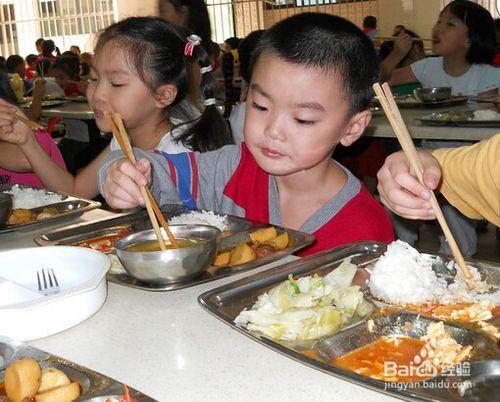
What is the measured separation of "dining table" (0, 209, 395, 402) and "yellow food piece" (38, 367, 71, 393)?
77 millimetres

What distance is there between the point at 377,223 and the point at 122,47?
1.23 meters

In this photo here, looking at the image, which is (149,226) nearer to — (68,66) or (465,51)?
(465,51)

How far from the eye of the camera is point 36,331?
98 centimetres

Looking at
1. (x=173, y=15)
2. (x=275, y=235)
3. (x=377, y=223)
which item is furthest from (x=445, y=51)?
(x=275, y=235)

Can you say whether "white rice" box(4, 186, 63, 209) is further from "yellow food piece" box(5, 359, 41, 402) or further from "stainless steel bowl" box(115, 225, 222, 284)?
"yellow food piece" box(5, 359, 41, 402)

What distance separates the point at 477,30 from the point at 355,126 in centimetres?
Answer: 316

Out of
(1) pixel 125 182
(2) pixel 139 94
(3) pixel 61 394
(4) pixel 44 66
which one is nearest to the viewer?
(3) pixel 61 394

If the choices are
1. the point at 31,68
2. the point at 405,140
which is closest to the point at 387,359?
the point at 405,140

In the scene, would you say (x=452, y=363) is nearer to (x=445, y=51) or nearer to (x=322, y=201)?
(x=322, y=201)

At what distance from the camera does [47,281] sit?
3.87ft

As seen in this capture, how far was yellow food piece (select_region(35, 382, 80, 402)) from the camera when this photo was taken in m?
0.76

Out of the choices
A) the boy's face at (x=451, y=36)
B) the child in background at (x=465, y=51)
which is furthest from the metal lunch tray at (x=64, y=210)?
the boy's face at (x=451, y=36)

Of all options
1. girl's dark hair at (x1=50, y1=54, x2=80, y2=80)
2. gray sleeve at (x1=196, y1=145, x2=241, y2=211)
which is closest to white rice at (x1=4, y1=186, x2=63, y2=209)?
gray sleeve at (x1=196, y1=145, x2=241, y2=211)

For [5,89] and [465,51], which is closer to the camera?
[5,89]
